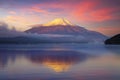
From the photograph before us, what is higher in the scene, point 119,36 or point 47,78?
point 119,36

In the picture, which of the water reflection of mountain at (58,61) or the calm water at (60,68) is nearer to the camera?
the calm water at (60,68)

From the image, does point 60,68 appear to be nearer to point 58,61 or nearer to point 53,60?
point 58,61

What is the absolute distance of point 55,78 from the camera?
15.4 metres

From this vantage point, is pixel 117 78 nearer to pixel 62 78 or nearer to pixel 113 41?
pixel 62 78

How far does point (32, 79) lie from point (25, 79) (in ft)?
1.33

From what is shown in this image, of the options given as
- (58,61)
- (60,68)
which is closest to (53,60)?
(58,61)

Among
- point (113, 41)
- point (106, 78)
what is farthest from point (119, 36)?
point (106, 78)

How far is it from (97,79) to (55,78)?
225cm

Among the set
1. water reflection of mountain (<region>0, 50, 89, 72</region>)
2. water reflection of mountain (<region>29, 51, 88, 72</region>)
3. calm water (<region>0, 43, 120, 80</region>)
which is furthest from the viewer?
water reflection of mountain (<region>0, 50, 89, 72</region>)

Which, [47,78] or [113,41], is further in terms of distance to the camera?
[113,41]

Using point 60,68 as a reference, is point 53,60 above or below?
above

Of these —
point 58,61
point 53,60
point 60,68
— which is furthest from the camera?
point 53,60

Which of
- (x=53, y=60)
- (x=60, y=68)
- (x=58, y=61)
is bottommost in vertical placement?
(x=60, y=68)

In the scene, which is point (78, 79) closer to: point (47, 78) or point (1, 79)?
point (47, 78)
